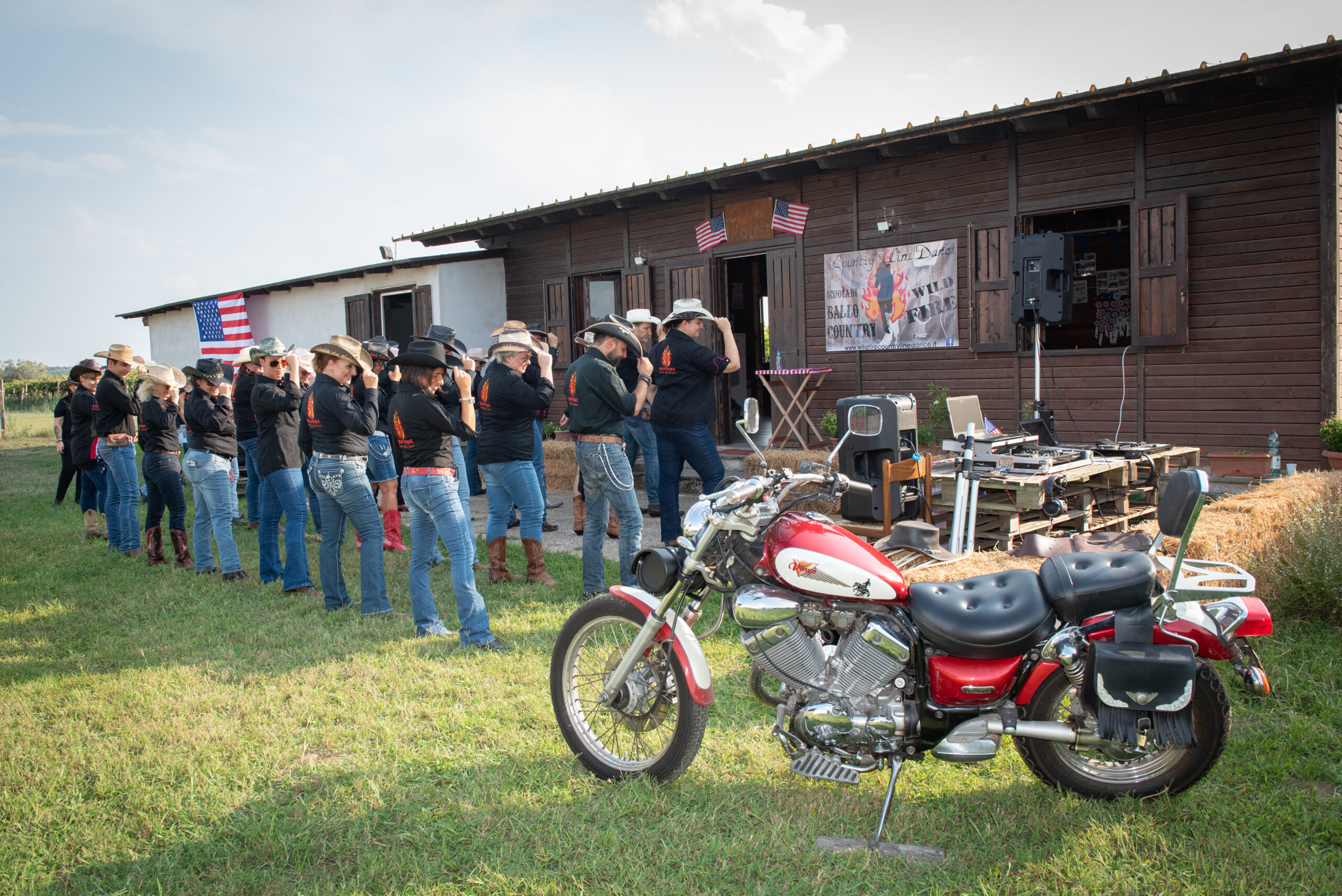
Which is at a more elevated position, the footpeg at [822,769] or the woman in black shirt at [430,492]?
the woman in black shirt at [430,492]

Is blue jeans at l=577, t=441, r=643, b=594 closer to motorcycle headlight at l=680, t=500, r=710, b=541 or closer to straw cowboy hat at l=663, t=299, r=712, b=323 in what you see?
straw cowboy hat at l=663, t=299, r=712, b=323

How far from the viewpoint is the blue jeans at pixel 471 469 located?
8.52m

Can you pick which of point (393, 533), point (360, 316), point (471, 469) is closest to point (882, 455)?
point (393, 533)

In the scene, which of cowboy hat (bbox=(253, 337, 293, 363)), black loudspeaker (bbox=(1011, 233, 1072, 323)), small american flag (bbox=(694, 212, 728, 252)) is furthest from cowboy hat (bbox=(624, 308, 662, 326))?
black loudspeaker (bbox=(1011, 233, 1072, 323))

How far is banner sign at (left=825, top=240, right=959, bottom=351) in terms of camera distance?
9297 mm

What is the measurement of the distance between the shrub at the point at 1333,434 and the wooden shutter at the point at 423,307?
38.1 feet

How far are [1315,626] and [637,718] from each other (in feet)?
11.7

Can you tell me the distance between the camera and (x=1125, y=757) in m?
2.71

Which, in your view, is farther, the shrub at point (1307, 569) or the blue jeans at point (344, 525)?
the blue jeans at point (344, 525)

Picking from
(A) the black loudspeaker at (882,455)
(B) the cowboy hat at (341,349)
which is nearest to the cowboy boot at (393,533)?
(B) the cowboy hat at (341,349)

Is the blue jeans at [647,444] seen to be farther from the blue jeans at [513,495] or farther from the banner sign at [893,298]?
the banner sign at [893,298]

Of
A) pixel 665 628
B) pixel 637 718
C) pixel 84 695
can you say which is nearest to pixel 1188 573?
pixel 665 628

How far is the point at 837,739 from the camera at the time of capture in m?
2.71

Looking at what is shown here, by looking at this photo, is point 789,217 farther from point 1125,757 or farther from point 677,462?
point 1125,757
